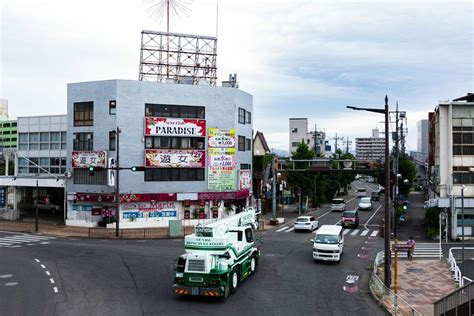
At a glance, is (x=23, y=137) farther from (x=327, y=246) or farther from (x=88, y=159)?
(x=327, y=246)

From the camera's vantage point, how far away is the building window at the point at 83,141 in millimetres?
47438

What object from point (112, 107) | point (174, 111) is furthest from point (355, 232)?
point (112, 107)

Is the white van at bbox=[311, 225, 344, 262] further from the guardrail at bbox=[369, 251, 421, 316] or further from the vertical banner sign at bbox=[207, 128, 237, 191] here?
the vertical banner sign at bbox=[207, 128, 237, 191]

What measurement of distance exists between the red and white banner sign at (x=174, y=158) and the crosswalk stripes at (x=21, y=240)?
12601 mm

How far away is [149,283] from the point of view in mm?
22031

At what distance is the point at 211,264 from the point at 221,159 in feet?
101

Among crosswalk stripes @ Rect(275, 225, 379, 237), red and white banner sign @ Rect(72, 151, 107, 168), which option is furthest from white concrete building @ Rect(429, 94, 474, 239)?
red and white banner sign @ Rect(72, 151, 107, 168)

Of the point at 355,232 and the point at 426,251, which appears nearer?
the point at 426,251

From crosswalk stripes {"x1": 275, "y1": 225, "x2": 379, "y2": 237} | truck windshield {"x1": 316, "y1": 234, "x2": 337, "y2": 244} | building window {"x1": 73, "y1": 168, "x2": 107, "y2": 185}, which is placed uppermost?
building window {"x1": 73, "y1": 168, "x2": 107, "y2": 185}

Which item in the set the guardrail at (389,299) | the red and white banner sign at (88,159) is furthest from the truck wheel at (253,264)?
the red and white banner sign at (88,159)

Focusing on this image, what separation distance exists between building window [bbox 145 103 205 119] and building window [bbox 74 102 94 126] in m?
6.16

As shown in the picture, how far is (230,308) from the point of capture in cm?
1786

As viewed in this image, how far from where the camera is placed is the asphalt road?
17.9 m

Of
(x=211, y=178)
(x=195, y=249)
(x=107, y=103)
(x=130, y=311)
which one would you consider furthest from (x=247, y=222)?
(x=107, y=103)
